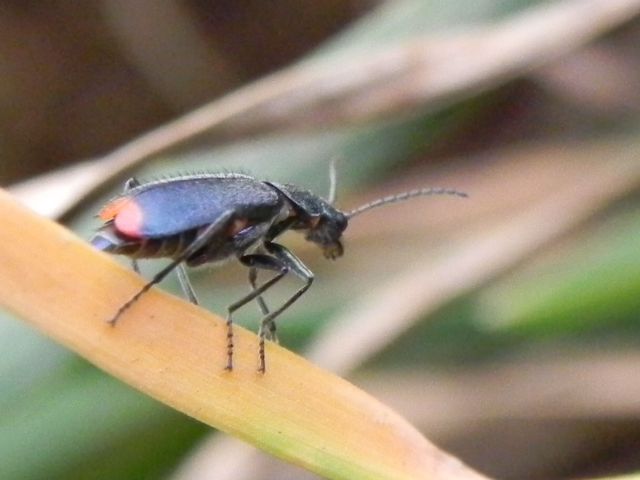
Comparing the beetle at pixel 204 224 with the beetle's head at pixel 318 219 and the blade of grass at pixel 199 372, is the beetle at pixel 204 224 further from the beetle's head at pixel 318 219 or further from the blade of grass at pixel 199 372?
the blade of grass at pixel 199 372

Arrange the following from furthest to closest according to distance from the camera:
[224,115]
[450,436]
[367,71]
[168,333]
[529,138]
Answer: [529,138] → [450,436] → [367,71] → [224,115] → [168,333]

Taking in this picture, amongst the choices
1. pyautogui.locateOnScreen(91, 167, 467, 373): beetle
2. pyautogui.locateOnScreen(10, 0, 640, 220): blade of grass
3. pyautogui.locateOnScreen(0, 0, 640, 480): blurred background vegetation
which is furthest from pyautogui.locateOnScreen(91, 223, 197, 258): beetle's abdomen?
pyautogui.locateOnScreen(10, 0, 640, 220): blade of grass

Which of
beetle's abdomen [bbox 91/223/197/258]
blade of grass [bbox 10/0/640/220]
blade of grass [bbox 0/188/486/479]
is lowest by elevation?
blade of grass [bbox 0/188/486/479]

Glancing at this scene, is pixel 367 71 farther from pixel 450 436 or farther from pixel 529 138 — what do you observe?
pixel 529 138

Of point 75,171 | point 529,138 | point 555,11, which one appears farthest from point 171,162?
point 529,138

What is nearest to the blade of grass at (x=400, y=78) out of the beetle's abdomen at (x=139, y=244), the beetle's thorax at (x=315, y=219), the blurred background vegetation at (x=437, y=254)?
the blurred background vegetation at (x=437, y=254)

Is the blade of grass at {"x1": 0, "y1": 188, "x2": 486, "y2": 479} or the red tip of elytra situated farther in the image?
the red tip of elytra

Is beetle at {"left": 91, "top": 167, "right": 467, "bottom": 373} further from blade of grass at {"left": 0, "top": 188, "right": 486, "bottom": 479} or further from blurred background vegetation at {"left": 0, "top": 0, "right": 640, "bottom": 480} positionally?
blurred background vegetation at {"left": 0, "top": 0, "right": 640, "bottom": 480}
